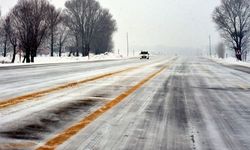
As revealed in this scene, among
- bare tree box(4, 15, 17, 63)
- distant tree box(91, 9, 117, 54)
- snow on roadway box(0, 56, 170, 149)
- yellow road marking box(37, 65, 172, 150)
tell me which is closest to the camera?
yellow road marking box(37, 65, 172, 150)

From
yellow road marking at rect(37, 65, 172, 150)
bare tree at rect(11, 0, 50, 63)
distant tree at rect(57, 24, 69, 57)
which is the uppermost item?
distant tree at rect(57, 24, 69, 57)

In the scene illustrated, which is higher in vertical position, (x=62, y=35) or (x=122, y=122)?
(x=62, y=35)

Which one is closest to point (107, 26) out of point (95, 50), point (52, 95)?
point (95, 50)

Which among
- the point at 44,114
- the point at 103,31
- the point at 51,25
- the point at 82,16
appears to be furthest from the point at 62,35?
the point at 44,114

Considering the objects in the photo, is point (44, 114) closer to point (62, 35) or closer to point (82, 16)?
point (82, 16)

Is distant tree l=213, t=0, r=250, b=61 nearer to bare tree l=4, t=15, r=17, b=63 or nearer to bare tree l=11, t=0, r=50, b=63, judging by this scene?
bare tree l=11, t=0, r=50, b=63

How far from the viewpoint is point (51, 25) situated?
47.5m

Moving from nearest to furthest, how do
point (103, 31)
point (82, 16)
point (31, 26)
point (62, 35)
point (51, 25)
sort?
point (31, 26)
point (51, 25)
point (82, 16)
point (103, 31)
point (62, 35)

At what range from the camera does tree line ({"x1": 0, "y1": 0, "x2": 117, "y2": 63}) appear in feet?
126

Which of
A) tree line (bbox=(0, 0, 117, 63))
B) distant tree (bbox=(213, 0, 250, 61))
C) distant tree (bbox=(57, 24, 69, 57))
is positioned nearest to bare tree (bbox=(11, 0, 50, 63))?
tree line (bbox=(0, 0, 117, 63))

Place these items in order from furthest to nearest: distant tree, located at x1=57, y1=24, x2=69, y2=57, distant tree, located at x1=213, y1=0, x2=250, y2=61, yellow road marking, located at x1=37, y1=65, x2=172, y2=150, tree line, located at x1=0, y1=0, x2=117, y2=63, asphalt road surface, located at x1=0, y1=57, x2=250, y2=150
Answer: distant tree, located at x1=57, y1=24, x2=69, y2=57 → distant tree, located at x1=213, y1=0, x2=250, y2=61 → tree line, located at x1=0, y1=0, x2=117, y2=63 → asphalt road surface, located at x1=0, y1=57, x2=250, y2=150 → yellow road marking, located at x1=37, y1=65, x2=172, y2=150

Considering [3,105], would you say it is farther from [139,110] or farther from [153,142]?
[153,142]

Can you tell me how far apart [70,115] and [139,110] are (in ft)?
3.80

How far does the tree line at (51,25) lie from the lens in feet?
126
